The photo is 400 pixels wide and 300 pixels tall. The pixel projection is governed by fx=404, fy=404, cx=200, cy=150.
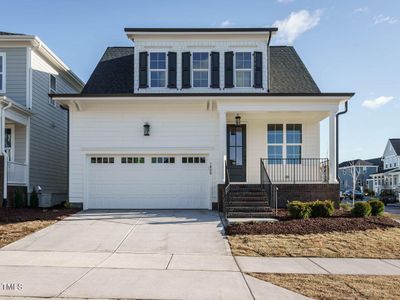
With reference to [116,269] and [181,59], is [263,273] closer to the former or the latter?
→ [116,269]

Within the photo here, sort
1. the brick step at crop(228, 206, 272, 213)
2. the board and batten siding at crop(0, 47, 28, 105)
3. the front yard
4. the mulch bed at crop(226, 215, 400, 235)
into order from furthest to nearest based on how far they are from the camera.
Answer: the board and batten siding at crop(0, 47, 28, 105) → the brick step at crop(228, 206, 272, 213) → the mulch bed at crop(226, 215, 400, 235) → the front yard

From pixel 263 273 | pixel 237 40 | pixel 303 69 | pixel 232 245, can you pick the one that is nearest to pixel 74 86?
pixel 237 40

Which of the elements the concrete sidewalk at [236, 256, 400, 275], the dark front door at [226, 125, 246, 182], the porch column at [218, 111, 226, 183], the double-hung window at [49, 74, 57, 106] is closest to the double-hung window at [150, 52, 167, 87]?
the porch column at [218, 111, 226, 183]

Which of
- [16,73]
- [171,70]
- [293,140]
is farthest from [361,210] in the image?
[16,73]

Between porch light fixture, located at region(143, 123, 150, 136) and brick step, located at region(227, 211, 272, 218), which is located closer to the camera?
brick step, located at region(227, 211, 272, 218)

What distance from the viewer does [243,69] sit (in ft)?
56.6

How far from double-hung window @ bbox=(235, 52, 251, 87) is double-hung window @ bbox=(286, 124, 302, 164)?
2.58 m

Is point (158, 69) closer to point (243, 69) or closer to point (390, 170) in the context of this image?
point (243, 69)

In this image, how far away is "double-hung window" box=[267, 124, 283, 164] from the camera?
54.7 ft

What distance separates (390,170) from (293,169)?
1726 inches

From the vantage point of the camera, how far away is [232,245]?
9.72m

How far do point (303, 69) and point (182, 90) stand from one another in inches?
226

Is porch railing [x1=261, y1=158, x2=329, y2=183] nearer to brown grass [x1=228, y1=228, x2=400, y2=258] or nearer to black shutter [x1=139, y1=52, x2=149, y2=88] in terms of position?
brown grass [x1=228, y1=228, x2=400, y2=258]

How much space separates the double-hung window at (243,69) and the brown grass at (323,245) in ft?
27.5
